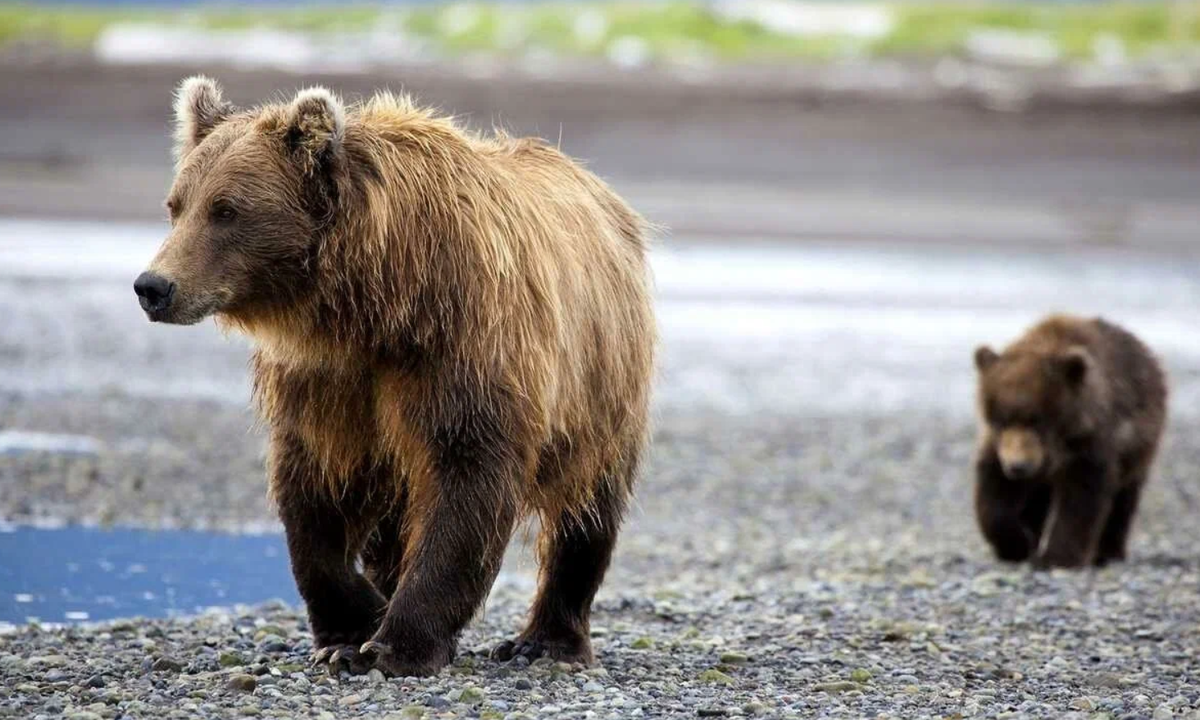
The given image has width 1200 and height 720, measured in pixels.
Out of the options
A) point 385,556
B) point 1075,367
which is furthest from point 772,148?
point 385,556

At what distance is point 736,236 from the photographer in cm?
2325

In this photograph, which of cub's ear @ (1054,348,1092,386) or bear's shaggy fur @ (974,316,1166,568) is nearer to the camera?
bear's shaggy fur @ (974,316,1166,568)

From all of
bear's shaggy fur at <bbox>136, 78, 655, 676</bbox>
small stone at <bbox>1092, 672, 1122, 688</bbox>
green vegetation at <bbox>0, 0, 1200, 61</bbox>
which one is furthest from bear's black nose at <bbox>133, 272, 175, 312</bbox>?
green vegetation at <bbox>0, 0, 1200, 61</bbox>

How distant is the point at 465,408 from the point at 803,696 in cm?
149

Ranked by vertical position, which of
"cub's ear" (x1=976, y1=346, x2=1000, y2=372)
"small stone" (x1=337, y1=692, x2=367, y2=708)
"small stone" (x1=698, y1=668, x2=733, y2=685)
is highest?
"cub's ear" (x1=976, y1=346, x2=1000, y2=372)

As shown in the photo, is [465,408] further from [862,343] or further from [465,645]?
[862,343]

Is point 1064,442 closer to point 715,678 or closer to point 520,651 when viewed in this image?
point 715,678

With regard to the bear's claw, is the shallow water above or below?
below

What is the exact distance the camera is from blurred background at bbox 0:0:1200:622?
1074 centimetres

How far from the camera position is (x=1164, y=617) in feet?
25.5

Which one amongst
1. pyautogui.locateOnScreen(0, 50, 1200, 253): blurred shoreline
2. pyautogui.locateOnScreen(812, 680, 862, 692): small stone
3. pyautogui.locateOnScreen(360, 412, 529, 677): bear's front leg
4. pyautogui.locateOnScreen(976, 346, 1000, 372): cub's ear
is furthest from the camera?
pyautogui.locateOnScreen(0, 50, 1200, 253): blurred shoreline

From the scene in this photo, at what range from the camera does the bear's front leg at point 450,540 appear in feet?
18.6

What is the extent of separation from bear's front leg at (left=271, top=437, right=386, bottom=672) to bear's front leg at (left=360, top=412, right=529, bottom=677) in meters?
0.23

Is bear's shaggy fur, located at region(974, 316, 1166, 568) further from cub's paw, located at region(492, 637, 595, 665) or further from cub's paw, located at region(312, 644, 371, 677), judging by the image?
cub's paw, located at region(312, 644, 371, 677)
